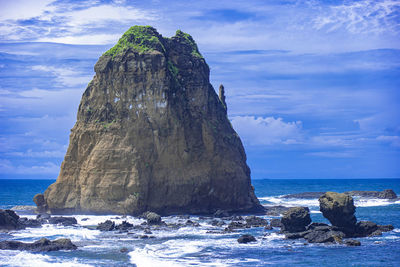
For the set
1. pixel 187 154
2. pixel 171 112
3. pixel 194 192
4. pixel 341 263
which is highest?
pixel 171 112

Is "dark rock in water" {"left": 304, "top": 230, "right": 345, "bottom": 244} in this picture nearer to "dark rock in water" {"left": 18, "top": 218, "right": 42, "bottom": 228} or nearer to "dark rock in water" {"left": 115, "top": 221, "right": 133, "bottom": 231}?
"dark rock in water" {"left": 115, "top": 221, "right": 133, "bottom": 231}

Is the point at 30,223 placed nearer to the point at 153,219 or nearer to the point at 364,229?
the point at 153,219

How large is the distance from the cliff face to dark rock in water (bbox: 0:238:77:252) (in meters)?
14.3

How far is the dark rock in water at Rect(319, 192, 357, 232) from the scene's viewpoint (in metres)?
37.1

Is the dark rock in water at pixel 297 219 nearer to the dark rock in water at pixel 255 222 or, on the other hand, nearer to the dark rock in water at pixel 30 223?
the dark rock in water at pixel 255 222

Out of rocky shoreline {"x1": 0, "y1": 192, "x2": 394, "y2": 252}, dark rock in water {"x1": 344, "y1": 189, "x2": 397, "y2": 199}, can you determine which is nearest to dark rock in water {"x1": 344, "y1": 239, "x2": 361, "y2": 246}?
rocky shoreline {"x1": 0, "y1": 192, "x2": 394, "y2": 252}

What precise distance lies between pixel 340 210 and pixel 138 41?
91.3 feet

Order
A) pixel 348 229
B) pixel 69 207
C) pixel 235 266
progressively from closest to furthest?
1. pixel 235 266
2. pixel 348 229
3. pixel 69 207

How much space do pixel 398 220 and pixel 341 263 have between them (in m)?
24.4

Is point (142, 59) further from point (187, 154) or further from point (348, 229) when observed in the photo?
point (348, 229)

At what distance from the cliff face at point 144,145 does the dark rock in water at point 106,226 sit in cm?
522

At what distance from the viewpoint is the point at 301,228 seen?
127ft

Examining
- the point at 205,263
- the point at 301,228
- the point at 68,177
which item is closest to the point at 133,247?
the point at 205,263

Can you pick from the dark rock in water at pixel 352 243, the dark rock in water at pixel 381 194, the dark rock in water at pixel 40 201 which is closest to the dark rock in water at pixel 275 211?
the dark rock in water at pixel 352 243
